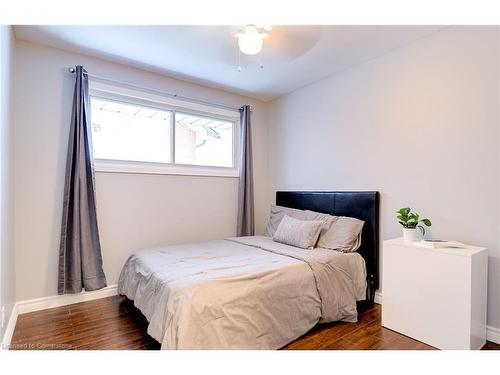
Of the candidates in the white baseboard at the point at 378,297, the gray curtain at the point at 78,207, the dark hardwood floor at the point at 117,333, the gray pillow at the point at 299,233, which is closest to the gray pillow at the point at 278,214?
the gray pillow at the point at 299,233

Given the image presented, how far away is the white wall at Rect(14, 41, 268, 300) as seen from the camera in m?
2.56

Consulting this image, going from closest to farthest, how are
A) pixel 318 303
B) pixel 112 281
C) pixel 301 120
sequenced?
pixel 318 303 < pixel 112 281 < pixel 301 120

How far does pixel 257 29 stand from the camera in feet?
6.57

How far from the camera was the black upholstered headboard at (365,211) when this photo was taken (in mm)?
2781

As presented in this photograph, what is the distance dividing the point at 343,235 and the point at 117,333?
2.13 m

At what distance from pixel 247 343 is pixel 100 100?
9.12 ft

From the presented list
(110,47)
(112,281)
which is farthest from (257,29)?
(112,281)

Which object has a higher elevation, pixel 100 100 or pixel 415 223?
pixel 100 100

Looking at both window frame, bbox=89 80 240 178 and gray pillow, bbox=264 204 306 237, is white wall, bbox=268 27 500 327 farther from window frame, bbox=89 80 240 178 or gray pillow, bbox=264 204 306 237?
window frame, bbox=89 80 240 178

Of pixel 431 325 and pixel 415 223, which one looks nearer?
pixel 431 325

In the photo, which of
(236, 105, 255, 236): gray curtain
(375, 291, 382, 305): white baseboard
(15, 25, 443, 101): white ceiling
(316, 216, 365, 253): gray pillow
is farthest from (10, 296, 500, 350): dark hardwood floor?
(15, 25, 443, 101): white ceiling

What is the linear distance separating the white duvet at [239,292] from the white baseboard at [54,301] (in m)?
0.29

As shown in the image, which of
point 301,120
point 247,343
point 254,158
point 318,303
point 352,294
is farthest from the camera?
point 254,158
